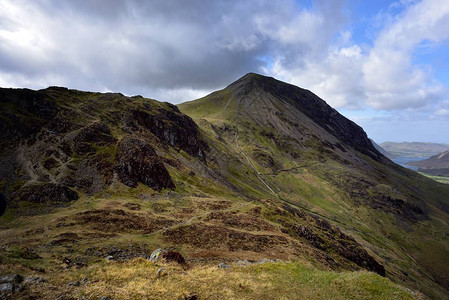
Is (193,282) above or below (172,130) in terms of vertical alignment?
below

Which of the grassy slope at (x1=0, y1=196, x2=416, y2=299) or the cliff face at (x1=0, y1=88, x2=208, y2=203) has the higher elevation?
the cliff face at (x1=0, y1=88, x2=208, y2=203)

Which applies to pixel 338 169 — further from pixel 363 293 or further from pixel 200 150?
pixel 363 293

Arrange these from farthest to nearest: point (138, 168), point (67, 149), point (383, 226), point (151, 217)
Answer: point (383, 226) < point (138, 168) < point (67, 149) < point (151, 217)

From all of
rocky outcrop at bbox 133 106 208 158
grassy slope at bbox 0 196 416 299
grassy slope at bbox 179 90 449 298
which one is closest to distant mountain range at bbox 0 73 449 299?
grassy slope at bbox 0 196 416 299

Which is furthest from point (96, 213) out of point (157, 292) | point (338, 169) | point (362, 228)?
point (338, 169)

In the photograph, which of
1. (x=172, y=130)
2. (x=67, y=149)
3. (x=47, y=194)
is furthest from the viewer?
(x=172, y=130)

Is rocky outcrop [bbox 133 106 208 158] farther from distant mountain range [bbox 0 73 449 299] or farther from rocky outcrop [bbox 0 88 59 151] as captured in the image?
rocky outcrop [bbox 0 88 59 151]

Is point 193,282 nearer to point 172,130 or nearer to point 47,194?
point 47,194

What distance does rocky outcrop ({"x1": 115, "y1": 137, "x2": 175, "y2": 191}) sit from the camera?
77088 mm

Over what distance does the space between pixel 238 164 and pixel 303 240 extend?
98.0 meters

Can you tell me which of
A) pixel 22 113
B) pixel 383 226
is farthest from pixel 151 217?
pixel 383 226

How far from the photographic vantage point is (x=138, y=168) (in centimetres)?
8000

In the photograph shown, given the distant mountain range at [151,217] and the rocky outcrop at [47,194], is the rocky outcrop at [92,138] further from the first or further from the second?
the rocky outcrop at [47,194]

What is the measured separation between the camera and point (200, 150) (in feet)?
466
